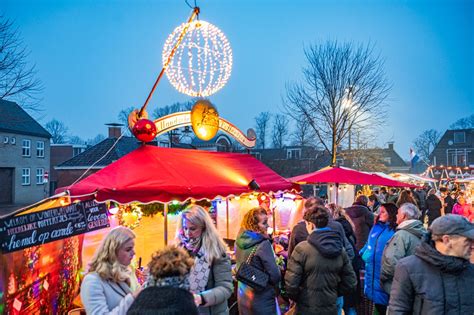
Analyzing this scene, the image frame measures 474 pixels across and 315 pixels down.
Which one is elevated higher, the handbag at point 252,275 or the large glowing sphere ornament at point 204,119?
the large glowing sphere ornament at point 204,119

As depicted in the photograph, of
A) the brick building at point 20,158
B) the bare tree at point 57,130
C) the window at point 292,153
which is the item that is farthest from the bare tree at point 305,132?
the bare tree at point 57,130

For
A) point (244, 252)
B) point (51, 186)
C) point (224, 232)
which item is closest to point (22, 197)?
point (51, 186)

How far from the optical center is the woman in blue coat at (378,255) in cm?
487

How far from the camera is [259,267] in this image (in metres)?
→ 4.30

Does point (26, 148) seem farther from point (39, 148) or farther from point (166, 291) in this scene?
point (166, 291)

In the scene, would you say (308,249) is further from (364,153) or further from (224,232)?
(364,153)

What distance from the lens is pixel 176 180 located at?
6.39m

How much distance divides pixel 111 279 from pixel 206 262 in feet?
2.71

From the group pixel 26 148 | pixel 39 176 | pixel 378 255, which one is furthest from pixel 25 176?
pixel 378 255

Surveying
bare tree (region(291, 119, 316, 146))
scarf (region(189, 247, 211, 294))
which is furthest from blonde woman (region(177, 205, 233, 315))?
bare tree (region(291, 119, 316, 146))

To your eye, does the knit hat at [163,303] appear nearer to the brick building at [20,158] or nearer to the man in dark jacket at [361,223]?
the man in dark jacket at [361,223]

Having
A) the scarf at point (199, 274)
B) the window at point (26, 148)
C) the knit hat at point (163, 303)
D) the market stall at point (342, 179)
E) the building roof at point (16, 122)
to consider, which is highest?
the building roof at point (16, 122)

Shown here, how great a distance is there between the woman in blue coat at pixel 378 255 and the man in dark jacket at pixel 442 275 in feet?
6.59

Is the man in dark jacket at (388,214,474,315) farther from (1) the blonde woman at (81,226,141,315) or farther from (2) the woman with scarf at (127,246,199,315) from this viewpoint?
(1) the blonde woman at (81,226,141,315)
